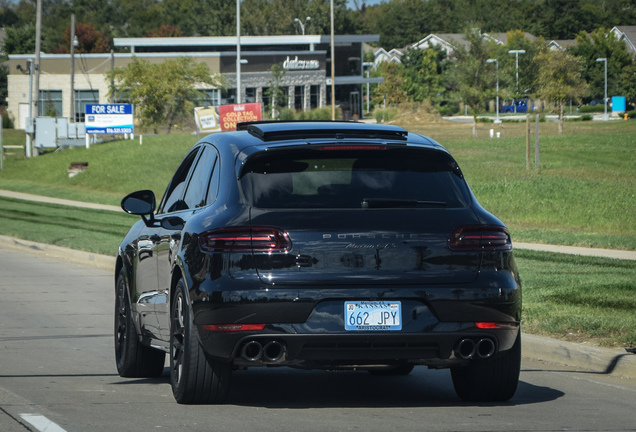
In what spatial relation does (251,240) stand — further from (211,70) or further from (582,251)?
(211,70)

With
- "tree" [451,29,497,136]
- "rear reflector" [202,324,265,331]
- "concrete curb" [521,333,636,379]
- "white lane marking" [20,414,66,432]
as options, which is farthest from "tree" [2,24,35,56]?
"rear reflector" [202,324,265,331]

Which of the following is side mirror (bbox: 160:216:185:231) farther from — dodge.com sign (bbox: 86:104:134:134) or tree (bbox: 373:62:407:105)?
tree (bbox: 373:62:407:105)

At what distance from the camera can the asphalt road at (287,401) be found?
6.17m

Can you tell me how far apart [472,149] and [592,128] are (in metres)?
19.1

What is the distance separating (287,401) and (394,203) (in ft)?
5.25

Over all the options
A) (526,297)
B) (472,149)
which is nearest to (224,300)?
(526,297)

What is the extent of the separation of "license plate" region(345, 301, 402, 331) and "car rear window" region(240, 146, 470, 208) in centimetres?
62

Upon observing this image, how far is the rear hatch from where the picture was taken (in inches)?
237

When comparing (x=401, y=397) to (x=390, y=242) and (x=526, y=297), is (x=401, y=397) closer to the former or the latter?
(x=390, y=242)

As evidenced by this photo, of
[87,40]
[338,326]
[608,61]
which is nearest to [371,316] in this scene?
[338,326]

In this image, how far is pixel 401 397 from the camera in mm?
7215

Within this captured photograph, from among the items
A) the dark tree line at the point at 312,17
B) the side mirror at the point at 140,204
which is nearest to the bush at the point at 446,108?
the dark tree line at the point at 312,17

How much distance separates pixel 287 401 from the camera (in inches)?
274

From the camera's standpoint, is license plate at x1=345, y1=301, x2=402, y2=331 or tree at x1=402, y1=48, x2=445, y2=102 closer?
license plate at x1=345, y1=301, x2=402, y2=331
